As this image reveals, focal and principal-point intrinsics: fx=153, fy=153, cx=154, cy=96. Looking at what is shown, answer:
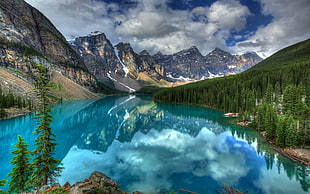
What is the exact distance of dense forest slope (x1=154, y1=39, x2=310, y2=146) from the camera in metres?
26.8

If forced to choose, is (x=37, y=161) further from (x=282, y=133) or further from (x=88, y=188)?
(x=282, y=133)

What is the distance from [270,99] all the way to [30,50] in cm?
17915

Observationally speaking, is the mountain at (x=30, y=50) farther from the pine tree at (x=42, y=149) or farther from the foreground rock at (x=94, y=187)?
the foreground rock at (x=94, y=187)

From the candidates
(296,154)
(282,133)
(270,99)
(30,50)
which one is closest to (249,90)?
(270,99)

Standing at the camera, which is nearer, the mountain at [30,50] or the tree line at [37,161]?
the tree line at [37,161]

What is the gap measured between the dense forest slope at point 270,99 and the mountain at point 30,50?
90.0 meters

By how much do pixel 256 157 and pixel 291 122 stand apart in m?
8.51

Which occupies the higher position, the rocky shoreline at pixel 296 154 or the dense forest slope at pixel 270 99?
the dense forest slope at pixel 270 99

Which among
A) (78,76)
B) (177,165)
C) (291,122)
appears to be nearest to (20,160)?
(177,165)

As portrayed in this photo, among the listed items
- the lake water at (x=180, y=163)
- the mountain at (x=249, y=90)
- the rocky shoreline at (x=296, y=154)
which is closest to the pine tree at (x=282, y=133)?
the rocky shoreline at (x=296, y=154)

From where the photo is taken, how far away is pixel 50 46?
180m

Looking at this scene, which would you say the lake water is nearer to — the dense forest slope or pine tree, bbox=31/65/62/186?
pine tree, bbox=31/65/62/186

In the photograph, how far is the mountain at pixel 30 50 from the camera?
114 m

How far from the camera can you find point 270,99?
5994cm
